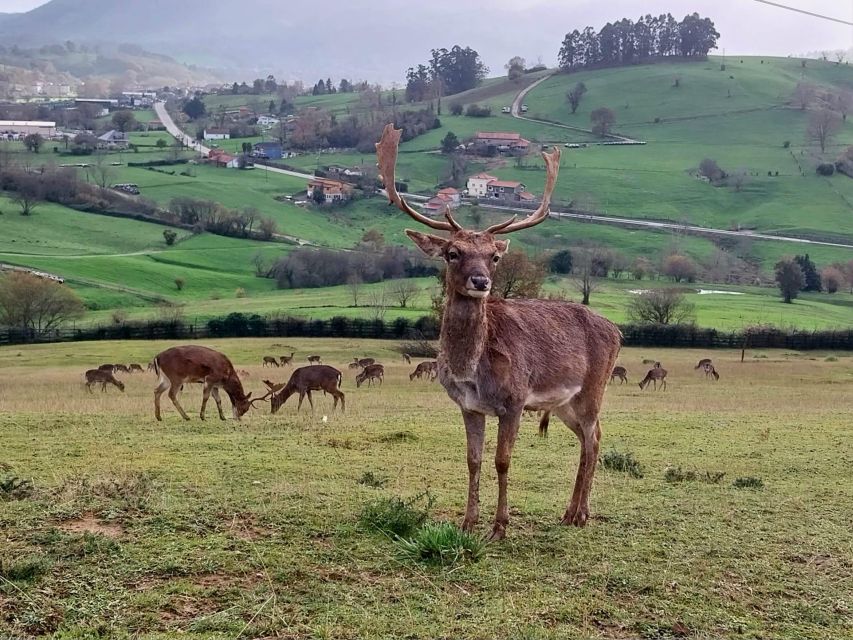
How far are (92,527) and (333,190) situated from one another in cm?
12006

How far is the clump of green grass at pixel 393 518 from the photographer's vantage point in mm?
8250

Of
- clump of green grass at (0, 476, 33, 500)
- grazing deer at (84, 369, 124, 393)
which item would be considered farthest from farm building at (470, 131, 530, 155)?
clump of green grass at (0, 476, 33, 500)

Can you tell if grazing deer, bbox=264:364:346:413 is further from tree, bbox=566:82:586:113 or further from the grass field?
tree, bbox=566:82:586:113

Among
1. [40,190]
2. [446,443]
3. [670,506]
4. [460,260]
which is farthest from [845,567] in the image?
[40,190]

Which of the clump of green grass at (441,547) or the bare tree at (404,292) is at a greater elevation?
the clump of green grass at (441,547)

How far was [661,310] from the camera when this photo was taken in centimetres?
6450

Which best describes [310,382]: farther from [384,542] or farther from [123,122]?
[123,122]

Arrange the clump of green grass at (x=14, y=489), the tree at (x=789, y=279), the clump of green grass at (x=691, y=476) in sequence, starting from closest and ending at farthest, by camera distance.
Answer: the clump of green grass at (x=14, y=489) < the clump of green grass at (x=691, y=476) < the tree at (x=789, y=279)

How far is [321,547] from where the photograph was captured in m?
7.80

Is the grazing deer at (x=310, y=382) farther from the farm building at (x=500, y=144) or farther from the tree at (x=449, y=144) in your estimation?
the tree at (x=449, y=144)

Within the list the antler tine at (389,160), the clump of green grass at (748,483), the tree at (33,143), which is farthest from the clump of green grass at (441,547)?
the tree at (33,143)

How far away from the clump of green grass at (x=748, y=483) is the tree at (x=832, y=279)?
87364 millimetres

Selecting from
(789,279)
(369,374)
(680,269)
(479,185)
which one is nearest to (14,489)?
(369,374)

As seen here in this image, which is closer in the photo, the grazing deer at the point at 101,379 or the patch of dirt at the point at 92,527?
the patch of dirt at the point at 92,527
